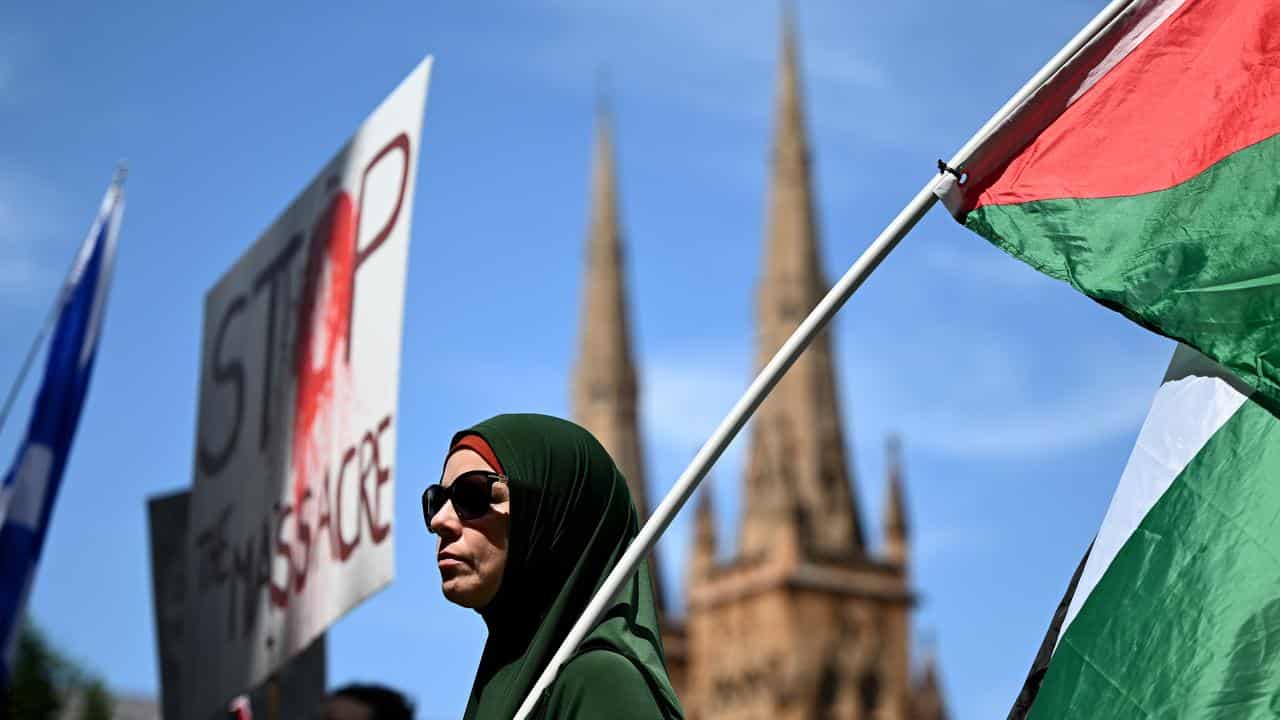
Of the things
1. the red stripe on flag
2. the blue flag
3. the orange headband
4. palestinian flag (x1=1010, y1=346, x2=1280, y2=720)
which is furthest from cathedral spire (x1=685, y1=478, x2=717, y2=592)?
the orange headband

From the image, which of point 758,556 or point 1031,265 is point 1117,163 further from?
point 758,556

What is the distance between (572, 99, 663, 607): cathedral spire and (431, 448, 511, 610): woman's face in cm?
6206

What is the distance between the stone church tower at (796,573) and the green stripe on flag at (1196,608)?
2276 inches

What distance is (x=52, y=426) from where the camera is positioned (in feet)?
31.7

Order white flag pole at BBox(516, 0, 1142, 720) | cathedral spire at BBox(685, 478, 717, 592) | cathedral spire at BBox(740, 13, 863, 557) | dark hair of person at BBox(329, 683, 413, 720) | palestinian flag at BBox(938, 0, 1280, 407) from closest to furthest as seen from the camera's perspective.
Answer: white flag pole at BBox(516, 0, 1142, 720) → palestinian flag at BBox(938, 0, 1280, 407) → dark hair of person at BBox(329, 683, 413, 720) → cathedral spire at BBox(740, 13, 863, 557) → cathedral spire at BBox(685, 478, 717, 592)

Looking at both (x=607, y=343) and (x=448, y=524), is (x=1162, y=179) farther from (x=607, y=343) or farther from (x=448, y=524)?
(x=607, y=343)

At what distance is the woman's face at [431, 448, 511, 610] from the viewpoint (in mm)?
3074

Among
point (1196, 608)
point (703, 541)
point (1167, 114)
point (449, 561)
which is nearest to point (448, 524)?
point (449, 561)

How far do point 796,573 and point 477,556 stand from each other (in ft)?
197

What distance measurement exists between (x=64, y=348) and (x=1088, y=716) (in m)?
6.86

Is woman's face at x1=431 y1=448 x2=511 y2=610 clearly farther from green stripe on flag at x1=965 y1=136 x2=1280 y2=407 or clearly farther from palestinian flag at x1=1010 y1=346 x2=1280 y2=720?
green stripe on flag at x1=965 y1=136 x2=1280 y2=407

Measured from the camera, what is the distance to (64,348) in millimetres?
9883

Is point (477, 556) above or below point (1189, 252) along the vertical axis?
below

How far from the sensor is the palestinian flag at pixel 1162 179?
12.2 feet
